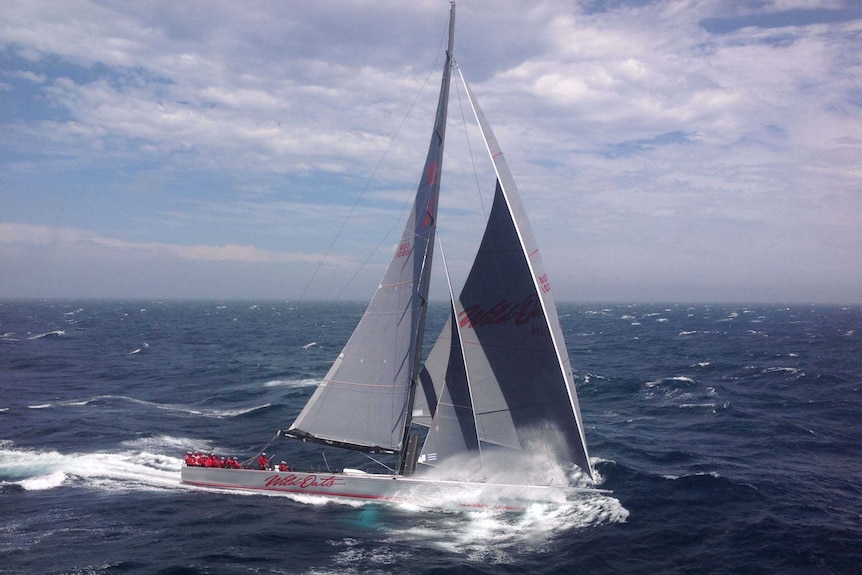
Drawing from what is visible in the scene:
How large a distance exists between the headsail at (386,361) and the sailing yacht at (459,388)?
4 cm

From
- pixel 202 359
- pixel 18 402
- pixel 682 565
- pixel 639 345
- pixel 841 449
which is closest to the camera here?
pixel 682 565

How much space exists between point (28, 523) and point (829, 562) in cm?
2787

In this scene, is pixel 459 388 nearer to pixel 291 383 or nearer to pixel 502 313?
pixel 502 313

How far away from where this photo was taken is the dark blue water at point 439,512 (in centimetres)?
1867

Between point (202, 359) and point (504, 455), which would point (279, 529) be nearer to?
point (504, 455)

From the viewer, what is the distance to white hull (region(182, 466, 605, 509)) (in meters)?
22.0

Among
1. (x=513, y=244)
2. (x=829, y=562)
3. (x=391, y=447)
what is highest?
(x=513, y=244)

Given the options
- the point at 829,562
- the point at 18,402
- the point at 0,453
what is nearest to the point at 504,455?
the point at 829,562

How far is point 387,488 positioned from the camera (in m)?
22.6

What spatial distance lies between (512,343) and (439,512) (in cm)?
733

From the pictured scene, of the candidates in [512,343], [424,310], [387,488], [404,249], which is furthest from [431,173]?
[387,488]

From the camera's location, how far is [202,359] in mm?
66812

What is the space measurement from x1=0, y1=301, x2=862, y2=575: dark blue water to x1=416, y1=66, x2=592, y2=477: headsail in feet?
11.6

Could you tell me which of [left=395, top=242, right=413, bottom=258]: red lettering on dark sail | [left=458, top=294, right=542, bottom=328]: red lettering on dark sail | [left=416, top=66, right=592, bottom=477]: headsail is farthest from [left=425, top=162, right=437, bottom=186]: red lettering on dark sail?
[left=458, top=294, right=542, bottom=328]: red lettering on dark sail
